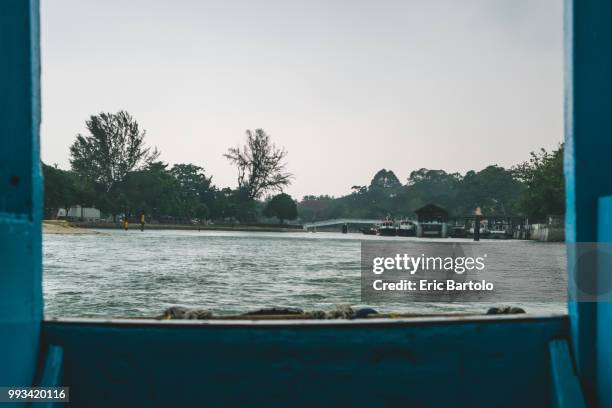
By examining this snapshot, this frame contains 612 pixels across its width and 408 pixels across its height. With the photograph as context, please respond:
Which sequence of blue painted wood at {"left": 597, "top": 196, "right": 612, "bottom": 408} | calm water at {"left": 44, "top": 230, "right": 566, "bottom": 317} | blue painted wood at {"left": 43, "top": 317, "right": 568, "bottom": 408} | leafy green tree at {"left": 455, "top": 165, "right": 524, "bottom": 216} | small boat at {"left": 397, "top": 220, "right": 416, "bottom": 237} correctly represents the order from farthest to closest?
leafy green tree at {"left": 455, "top": 165, "right": 524, "bottom": 216} < small boat at {"left": 397, "top": 220, "right": 416, "bottom": 237} < calm water at {"left": 44, "top": 230, "right": 566, "bottom": 317} < blue painted wood at {"left": 43, "top": 317, "right": 568, "bottom": 408} < blue painted wood at {"left": 597, "top": 196, "right": 612, "bottom": 408}

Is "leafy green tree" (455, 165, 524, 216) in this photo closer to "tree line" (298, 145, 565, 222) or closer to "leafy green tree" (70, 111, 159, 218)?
"tree line" (298, 145, 565, 222)

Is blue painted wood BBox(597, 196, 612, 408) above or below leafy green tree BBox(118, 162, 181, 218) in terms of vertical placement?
below

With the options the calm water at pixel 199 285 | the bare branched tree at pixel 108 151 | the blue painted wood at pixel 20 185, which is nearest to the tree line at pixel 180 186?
the bare branched tree at pixel 108 151

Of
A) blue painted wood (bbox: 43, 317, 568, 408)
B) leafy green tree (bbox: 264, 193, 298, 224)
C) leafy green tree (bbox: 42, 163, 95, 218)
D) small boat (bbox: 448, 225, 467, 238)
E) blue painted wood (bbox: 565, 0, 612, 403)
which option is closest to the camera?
blue painted wood (bbox: 43, 317, 568, 408)

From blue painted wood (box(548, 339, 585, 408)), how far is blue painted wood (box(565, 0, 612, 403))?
0.22 feet

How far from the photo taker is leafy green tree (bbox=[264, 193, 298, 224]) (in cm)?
9394

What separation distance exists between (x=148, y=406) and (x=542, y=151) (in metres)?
84.1

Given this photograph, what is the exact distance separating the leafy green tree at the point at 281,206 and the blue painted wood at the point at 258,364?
9137 cm

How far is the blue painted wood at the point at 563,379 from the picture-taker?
2.55 m

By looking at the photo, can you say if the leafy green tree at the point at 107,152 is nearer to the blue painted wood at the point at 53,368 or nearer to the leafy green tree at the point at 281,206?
the leafy green tree at the point at 281,206

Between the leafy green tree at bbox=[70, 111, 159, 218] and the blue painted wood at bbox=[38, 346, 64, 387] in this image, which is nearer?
the blue painted wood at bbox=[38, 346, 64, 387]

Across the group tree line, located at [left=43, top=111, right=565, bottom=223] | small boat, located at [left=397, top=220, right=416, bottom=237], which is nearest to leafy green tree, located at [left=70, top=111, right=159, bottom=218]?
tree line, located at [left=43, top=111, right=565, bottom=223]

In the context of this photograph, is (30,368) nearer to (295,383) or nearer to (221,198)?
(295,383)

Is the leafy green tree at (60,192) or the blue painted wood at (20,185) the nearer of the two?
the blue painted wood at (20,185)
